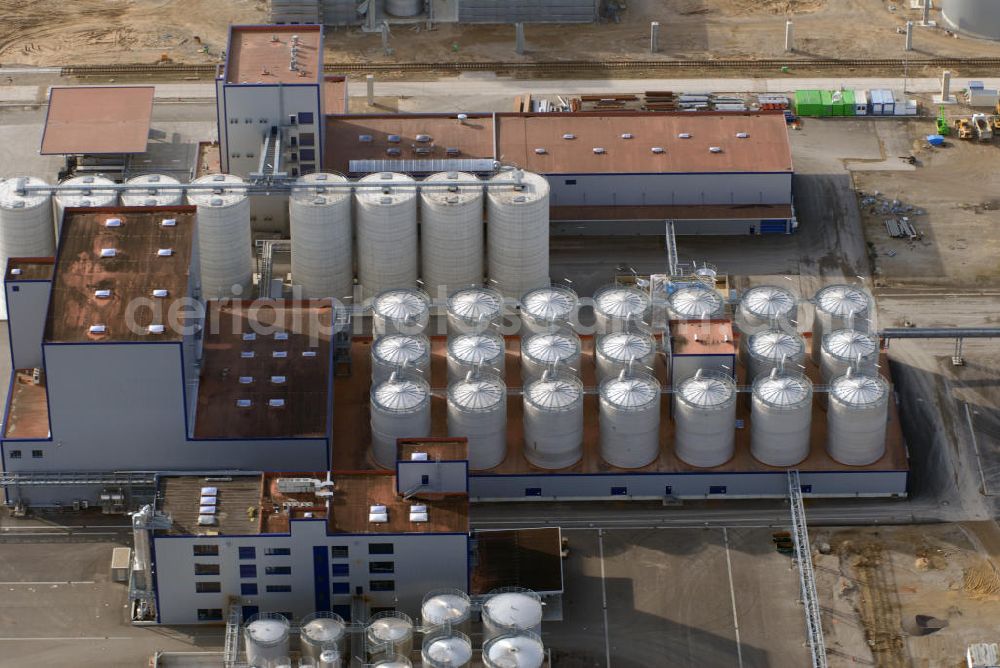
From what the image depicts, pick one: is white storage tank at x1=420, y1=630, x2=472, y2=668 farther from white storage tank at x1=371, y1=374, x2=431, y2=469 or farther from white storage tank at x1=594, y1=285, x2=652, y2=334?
white storage tank at x1=594, y1=285, x2=652, y2=334

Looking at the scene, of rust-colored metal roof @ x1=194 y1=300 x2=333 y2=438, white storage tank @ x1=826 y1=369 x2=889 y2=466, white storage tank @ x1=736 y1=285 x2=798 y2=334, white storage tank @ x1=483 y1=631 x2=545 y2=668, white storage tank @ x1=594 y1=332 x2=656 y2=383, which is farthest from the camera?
white storage tank @ x1=736 y1=285 x2=798 y2=334

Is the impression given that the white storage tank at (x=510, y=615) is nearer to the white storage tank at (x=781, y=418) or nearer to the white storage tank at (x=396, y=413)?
the white storage tank at (x=396, y=413)

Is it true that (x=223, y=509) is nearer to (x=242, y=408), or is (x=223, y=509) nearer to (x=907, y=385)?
(x=242, y=408)

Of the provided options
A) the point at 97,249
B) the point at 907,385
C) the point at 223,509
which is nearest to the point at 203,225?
the point at 97,249

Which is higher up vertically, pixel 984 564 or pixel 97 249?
pixel 97 249

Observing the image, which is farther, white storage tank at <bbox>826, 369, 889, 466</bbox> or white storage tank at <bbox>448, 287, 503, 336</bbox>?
white storage tank at <bbox>448, 287, 503, 336</bbox>

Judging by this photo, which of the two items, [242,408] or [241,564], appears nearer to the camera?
[241,564]

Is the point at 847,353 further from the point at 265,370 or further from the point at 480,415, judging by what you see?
the point at 265,370

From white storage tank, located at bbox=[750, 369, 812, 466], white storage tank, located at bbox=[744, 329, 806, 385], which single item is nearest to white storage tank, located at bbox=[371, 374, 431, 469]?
white storage tank, located at bbox=[750, 369, 812, 466]
